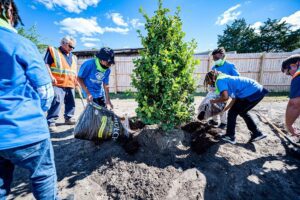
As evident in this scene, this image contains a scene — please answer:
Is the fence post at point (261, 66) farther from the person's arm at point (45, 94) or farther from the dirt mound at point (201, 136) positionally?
the person's arm at point (45, 94)

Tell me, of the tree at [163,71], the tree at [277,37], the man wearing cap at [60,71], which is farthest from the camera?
the tree at [277,37]

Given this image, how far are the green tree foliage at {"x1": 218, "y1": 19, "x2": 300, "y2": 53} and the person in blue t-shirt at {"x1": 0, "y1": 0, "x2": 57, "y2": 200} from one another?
37.6 m

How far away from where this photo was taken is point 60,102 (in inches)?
155

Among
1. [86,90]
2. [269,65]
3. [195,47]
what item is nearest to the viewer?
[195,47]

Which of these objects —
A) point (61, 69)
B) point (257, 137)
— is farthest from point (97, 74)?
point (257, 137)

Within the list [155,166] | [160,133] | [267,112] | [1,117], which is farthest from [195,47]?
[267,112]

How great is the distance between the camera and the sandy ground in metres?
2.02

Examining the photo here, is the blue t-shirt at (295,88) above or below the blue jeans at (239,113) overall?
above

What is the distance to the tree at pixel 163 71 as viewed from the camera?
2.58m

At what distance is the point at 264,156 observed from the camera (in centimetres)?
281

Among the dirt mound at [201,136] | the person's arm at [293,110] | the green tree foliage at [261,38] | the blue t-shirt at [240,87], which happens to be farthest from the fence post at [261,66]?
the green tree foliage at [261,38]

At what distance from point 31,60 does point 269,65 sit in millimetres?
12999

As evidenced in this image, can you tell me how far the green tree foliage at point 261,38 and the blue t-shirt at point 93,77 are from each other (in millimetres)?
35877

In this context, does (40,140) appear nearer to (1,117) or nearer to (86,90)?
(1,117)
